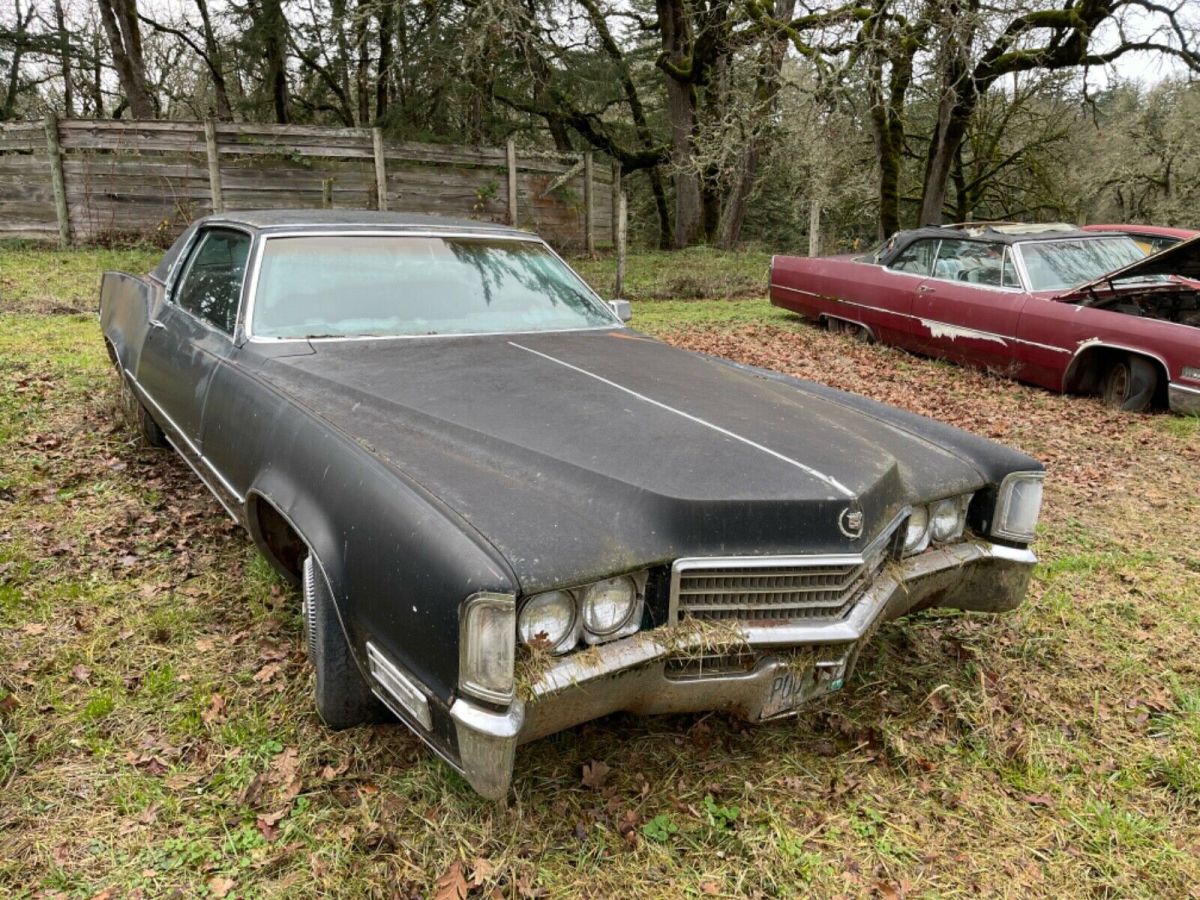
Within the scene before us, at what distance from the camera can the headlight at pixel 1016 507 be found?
8.94 ft

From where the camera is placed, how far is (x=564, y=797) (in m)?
2.29

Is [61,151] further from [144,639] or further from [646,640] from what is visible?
[646,640]

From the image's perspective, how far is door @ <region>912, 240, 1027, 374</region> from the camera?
7.38m

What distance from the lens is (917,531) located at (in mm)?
2561

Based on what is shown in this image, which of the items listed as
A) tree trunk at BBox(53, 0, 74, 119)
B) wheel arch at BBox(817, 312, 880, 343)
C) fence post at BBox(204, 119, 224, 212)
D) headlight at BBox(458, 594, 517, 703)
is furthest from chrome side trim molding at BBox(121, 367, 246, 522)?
tree trunk at BBox(53, 0, 74, 119)

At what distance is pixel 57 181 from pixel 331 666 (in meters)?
13.4

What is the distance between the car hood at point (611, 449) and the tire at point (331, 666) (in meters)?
0.43

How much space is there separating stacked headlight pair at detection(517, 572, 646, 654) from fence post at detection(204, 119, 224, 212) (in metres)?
12.7

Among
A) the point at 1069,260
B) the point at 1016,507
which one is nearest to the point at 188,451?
the point at 1016,507

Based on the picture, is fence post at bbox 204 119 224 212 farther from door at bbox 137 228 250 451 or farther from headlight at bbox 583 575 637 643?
headlight at bbox 583 575 637 643

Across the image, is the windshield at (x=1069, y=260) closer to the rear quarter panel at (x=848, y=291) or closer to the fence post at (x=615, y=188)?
the rear quarter panel at (x=848, y=291)

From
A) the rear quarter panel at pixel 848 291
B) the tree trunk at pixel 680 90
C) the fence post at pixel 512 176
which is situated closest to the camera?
the rear quarter panel at pixel 848 291

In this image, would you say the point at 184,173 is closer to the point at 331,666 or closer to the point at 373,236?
the point at 373,236

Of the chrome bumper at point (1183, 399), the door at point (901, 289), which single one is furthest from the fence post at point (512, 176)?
the chrome bumper at point (1183, 399)
